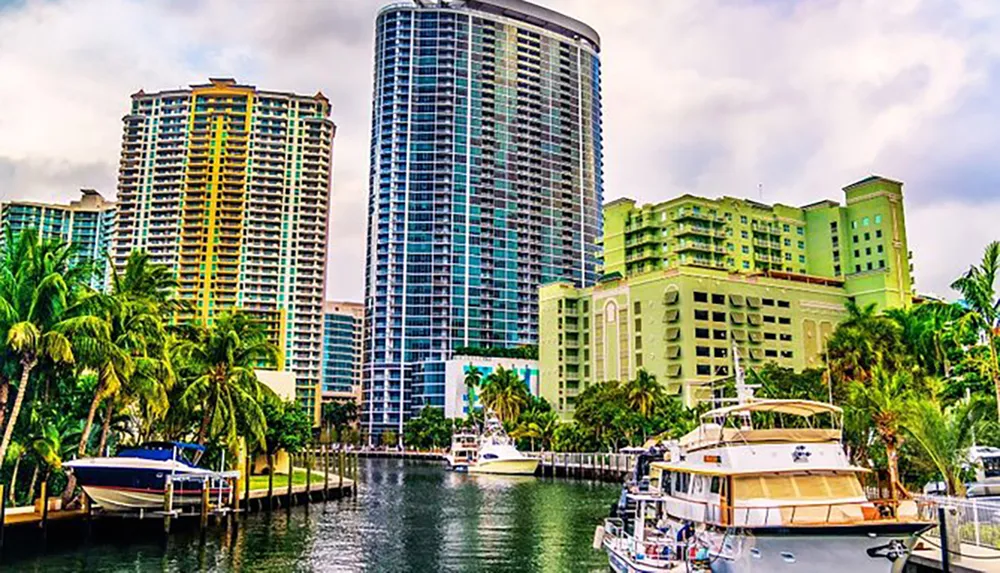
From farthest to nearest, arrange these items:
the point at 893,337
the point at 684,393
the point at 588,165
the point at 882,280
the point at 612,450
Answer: the point at 588,165 < the point at 882,280 < the point at 684,393 < the point at 612,450 < the point at 893,337

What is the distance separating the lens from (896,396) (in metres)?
38.2

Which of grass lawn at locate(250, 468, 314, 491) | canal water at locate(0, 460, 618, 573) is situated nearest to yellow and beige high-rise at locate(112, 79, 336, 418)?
grass lawn at locate(250, 468, 314, 491)

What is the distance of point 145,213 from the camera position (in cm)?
16488

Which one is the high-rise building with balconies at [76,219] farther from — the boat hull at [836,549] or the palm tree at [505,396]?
the boat hull at [836,549]

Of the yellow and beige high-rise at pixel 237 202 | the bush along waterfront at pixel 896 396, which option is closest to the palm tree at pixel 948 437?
the bush along waterfront at pixel 896 396

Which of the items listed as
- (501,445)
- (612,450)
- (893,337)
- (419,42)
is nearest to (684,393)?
(612,450)

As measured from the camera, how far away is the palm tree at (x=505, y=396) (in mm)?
122938

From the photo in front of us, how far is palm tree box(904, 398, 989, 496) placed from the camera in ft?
99.4

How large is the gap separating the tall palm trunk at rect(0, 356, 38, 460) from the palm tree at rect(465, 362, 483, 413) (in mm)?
112749

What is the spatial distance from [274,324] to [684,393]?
8939 cm

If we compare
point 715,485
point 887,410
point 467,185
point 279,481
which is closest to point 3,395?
point 279,481

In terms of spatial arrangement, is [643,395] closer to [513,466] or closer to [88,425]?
[513,466]

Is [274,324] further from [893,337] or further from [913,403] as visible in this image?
[913,403]

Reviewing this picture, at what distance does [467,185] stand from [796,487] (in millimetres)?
155526
